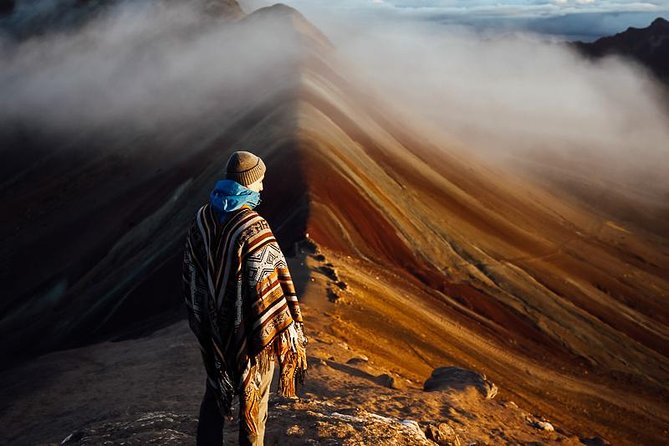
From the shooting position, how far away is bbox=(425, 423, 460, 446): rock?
6.59 metres

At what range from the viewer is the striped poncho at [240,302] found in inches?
171

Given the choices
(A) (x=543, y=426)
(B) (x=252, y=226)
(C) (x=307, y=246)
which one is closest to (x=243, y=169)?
(B) (x=252, y=226)

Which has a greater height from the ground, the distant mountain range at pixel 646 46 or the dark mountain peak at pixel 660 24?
the dark mountain peak at pixel 660 24

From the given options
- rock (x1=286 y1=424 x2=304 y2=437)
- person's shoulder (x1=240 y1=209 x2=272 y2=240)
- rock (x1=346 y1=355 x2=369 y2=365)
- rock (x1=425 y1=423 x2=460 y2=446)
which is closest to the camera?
person's shoulder (x1=240 y1=209 x2=272 y2=240)

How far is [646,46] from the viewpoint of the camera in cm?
11344

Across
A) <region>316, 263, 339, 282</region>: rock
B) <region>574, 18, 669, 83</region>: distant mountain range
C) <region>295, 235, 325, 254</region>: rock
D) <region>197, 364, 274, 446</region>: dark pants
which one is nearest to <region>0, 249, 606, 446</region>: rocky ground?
<region>197, 364, 274, 446</region>: dark pants

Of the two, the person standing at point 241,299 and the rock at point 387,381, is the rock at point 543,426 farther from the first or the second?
the person standing at point 241,299

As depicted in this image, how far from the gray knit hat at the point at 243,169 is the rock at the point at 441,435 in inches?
139

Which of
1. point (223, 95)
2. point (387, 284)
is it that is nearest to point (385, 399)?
point (387, 284)

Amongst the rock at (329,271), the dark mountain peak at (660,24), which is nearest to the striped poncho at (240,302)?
the rock at (329,271)

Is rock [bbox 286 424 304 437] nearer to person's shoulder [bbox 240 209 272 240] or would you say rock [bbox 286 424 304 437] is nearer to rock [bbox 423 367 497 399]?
person's shoulder [bbox 240 209 272 240]

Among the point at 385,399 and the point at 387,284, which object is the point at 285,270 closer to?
the point at 385,399

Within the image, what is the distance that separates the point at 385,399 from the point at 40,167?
43.8 metres

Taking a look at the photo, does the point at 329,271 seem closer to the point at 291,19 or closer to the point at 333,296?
the point at 333,296
